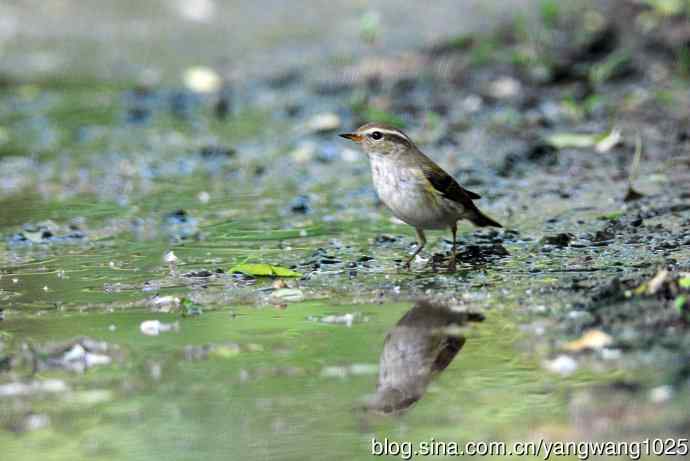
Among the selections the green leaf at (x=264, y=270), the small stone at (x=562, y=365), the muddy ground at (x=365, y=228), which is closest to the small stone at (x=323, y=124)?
the muddy ground at (x=365, y=228)

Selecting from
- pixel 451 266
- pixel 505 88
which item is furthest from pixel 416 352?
pixel 505 88

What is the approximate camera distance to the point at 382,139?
7.50 meters

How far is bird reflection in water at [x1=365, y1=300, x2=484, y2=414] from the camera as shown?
501 cm

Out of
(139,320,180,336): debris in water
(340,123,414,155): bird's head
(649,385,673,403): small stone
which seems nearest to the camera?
(649,385,673,403): small stone

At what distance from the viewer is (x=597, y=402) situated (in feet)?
15.3

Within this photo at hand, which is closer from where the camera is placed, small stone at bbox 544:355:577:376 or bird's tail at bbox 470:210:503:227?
small stone at bbox 544:355:577:376

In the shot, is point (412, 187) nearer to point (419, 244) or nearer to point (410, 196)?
point (410, 196)

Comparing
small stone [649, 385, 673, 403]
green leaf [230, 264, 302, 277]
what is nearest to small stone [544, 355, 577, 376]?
small stone [649, 385, 673, 403]

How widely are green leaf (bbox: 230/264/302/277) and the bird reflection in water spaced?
3.48 ft

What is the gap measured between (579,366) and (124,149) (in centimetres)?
727

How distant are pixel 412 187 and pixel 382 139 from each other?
1.49 ft

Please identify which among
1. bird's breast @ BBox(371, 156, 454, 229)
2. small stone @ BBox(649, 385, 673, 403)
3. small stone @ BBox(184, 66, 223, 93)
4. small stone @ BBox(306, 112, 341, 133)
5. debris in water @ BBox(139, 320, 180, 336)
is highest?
small stone @ BBox(184, 66, 223, 93)

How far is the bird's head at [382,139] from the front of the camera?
7430 mm

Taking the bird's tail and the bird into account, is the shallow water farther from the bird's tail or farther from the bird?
the bird's tail
